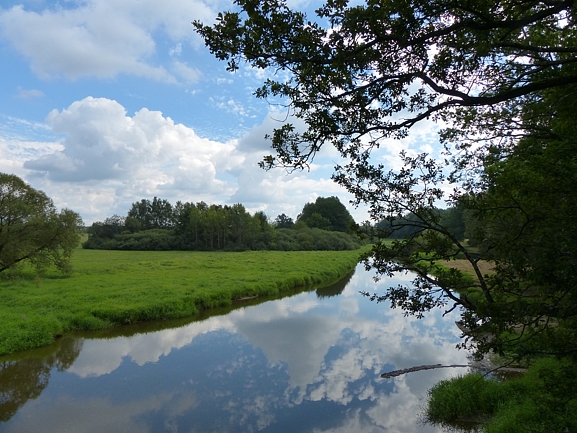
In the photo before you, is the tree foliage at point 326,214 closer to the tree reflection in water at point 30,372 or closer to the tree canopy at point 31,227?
the tree canopy at point 31,227

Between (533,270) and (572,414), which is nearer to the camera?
(533,270)

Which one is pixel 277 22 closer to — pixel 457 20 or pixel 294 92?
pixel 294 92


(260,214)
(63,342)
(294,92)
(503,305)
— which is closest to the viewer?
(503,305)

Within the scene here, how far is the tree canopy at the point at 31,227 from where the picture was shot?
18203 millimetres

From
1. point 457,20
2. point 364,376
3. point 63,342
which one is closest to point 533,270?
point 457,20

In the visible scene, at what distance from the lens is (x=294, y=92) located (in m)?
4.27

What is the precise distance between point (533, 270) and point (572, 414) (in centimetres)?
446

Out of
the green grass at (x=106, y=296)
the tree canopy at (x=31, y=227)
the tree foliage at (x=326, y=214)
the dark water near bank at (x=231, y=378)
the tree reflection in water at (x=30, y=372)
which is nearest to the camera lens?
the dark water near bank at (x=231, y=378)

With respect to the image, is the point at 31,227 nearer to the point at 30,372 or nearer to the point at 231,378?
the point at 30,372

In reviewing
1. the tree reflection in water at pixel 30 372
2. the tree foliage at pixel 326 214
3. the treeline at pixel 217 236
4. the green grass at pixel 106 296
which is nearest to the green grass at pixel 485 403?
the tree reflection in water at pixel 30 372

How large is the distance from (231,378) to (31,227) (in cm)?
1528

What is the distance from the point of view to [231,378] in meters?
10.5

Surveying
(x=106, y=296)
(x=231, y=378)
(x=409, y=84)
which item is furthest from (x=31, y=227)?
(x=409, y=84)

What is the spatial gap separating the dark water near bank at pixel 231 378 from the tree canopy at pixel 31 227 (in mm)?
8241
